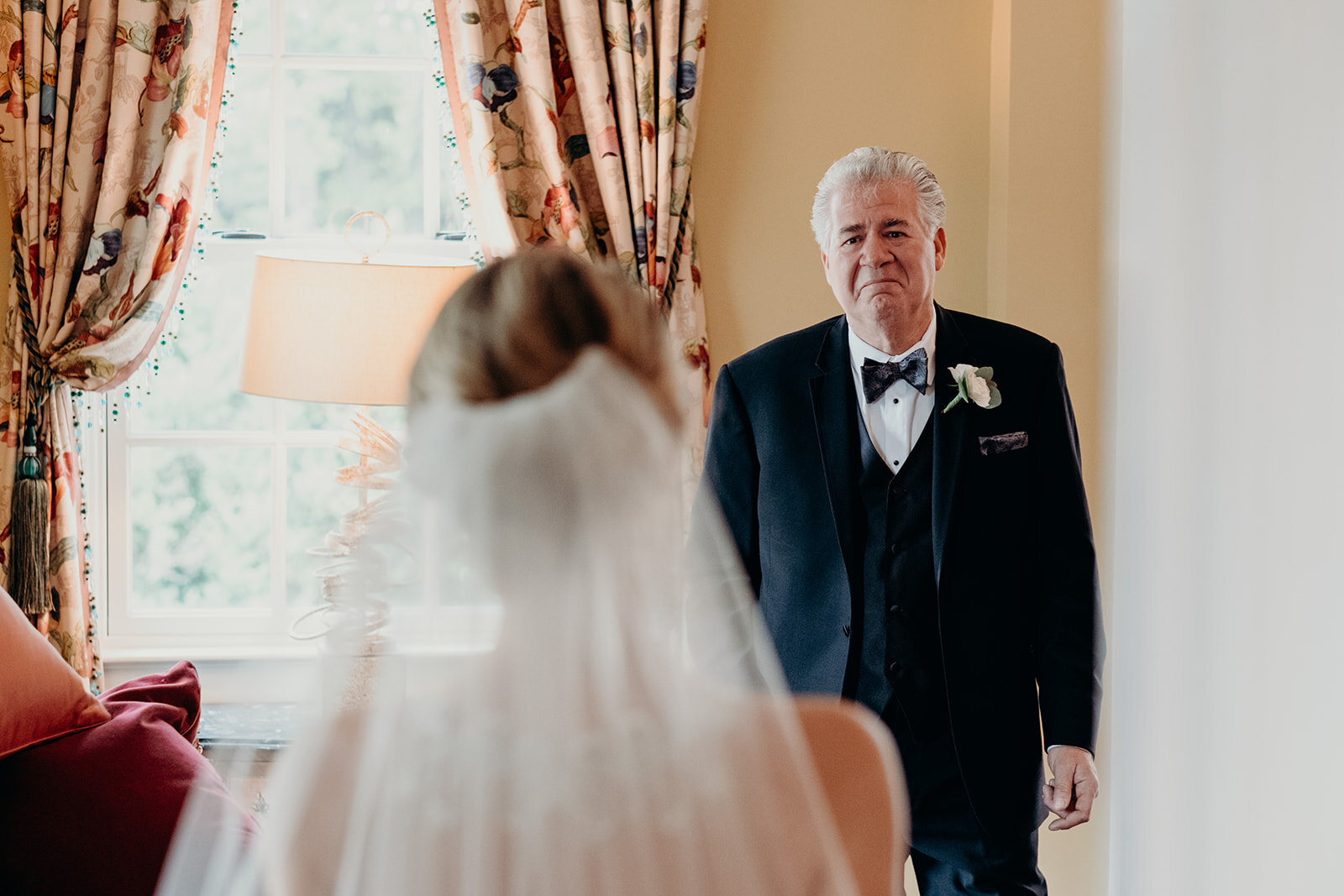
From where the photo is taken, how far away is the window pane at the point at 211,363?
3.06 meters

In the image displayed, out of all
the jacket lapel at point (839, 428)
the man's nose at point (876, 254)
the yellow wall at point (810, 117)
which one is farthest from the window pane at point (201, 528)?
the man's nose at point (876, 254)

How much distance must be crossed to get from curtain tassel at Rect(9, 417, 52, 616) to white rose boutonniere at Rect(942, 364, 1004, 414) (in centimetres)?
219

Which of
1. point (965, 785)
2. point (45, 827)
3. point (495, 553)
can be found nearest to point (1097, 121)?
point (965, 785)

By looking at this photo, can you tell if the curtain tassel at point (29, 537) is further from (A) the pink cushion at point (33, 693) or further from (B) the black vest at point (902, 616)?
(B) the black vest at point (902, 616)

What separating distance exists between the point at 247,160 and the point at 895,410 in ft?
6.74

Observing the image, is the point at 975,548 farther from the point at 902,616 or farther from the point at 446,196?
the point at 446,196

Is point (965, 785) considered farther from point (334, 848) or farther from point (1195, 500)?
point (334, 848)

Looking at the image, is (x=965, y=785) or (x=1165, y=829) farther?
(x=1165, y=829)

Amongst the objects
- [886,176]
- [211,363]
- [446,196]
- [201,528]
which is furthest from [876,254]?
[201,528]

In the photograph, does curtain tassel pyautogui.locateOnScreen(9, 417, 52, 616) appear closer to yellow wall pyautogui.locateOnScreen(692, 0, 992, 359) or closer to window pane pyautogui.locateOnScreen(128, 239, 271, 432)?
window pane pyautogui.locateOnScreen(128, 239, 271, 432)

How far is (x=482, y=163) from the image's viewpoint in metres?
2.80

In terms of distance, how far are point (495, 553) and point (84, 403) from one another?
8.43ft

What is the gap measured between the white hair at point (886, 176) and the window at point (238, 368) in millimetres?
1331

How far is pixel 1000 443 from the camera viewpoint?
1895mm
